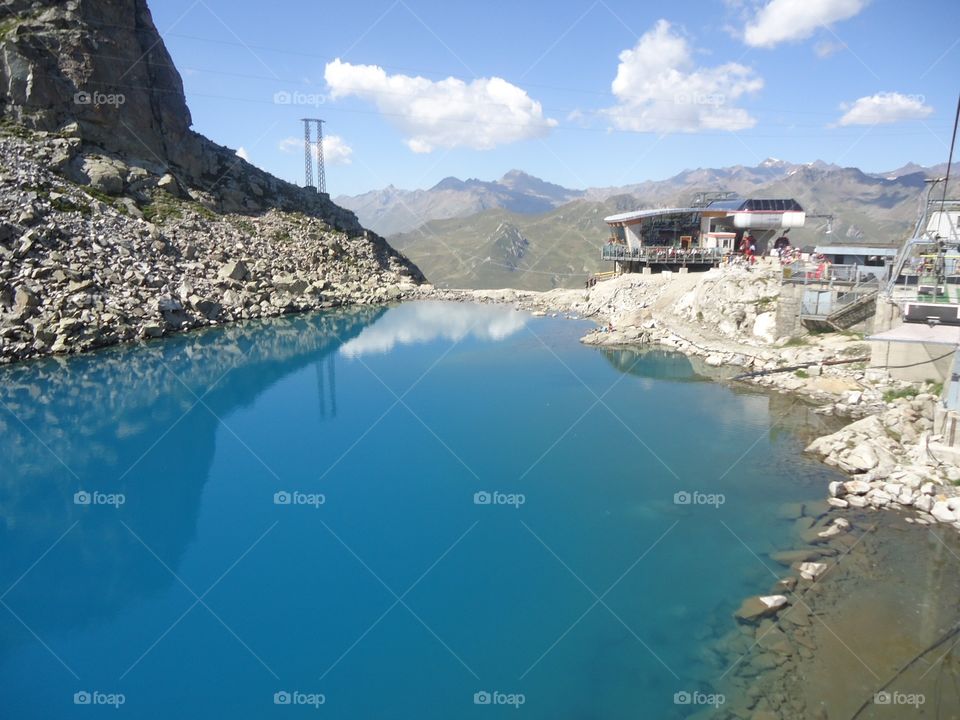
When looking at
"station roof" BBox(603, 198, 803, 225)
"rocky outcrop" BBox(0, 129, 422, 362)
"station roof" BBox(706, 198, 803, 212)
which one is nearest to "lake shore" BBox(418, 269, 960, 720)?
"station roof" BBox(706, 198, 803, 212)

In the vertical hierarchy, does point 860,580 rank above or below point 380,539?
above

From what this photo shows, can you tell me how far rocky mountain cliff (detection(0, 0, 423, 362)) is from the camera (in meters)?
33.8

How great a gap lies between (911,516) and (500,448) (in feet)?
36.9

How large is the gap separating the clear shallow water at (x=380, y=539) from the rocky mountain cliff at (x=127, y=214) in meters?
7.16

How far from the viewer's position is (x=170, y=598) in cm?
1270

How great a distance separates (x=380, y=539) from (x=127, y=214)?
130 ft

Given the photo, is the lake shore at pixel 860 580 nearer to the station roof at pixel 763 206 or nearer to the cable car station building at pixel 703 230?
the cable car station building at pixel 703 230

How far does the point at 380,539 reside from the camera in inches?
580

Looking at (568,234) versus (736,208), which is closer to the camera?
(736,208)

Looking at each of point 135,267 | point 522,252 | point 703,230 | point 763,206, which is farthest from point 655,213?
point 522,252

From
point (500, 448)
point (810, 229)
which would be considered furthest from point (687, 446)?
point (810, 229)

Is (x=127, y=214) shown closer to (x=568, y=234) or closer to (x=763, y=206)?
(x=763, y=206)

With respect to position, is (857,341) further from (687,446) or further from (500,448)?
(500,448)

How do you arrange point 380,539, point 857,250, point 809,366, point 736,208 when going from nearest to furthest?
point 380,539 → point 809,366 → point 857,250 → point 736,208
